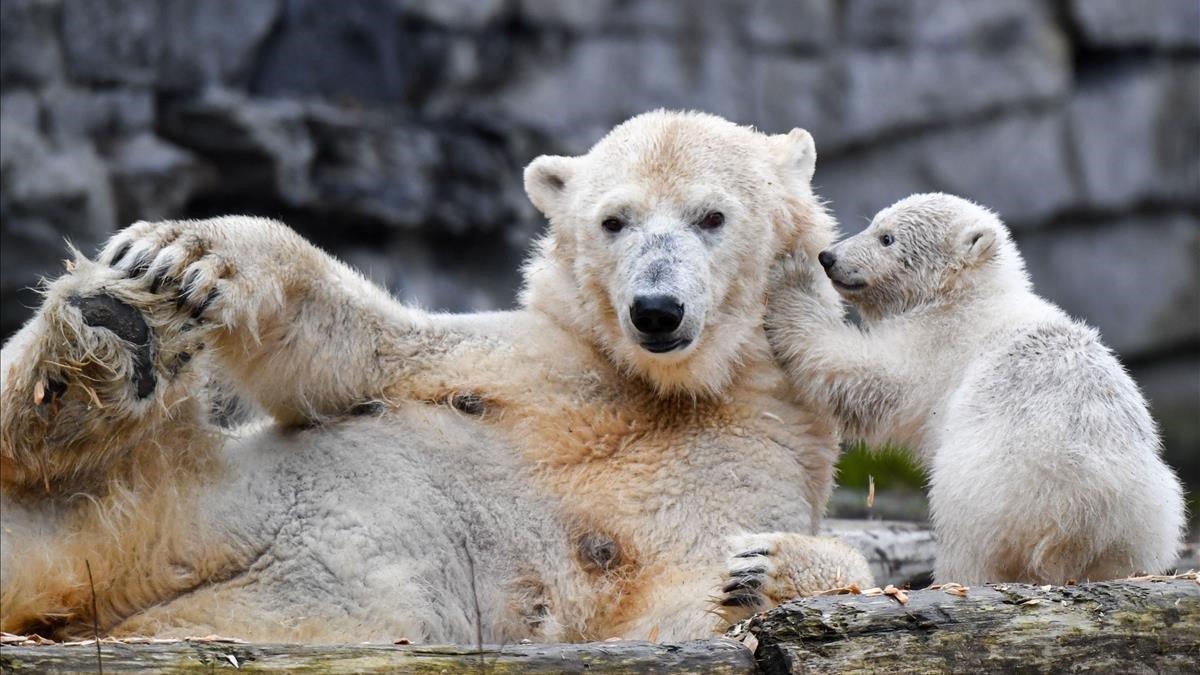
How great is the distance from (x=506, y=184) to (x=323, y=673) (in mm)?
6956

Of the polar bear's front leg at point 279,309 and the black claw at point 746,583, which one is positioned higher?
the polar bear's front leg at point 279,309

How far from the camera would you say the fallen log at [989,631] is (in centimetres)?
245

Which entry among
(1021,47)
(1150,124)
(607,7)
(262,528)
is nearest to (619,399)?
(262,528)

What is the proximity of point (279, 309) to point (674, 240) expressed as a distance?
944 millimetres

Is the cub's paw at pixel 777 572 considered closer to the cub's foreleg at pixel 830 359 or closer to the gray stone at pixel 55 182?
the cub's foreleg at pixel 830 359

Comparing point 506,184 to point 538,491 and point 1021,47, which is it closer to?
point 1021,47

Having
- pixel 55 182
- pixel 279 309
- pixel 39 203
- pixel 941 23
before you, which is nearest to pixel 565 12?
pixel 941 23

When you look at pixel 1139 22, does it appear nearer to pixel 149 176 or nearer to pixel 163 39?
pixel 163 39

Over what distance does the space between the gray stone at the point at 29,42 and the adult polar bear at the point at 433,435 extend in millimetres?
4721

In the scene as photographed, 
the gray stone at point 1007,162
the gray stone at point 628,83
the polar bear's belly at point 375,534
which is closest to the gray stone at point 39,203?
the gray stone at point 628,83

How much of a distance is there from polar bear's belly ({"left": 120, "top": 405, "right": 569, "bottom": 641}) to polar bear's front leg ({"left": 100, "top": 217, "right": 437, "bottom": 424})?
103 mm

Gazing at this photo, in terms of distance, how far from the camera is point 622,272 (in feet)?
11.2

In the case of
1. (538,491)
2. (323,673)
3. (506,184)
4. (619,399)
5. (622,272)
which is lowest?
(323,673)

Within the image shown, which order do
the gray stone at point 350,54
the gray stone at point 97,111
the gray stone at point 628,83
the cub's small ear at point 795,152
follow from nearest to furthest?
the cub's small ear at point 795,152 → the gray stone at point 97,111 → the gray stone at point 350,54 → the gray stone at point 628,83
